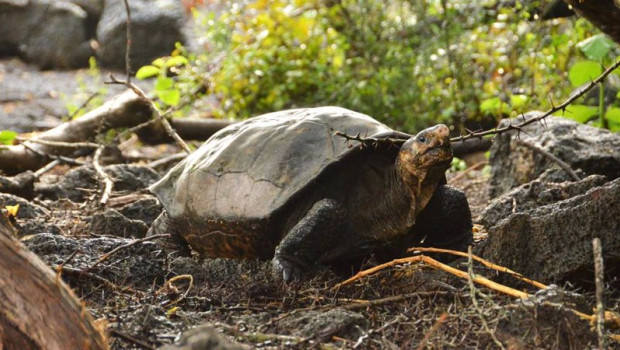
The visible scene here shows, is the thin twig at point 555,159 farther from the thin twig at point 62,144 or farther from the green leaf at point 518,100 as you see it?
the thin twig at point 62,144

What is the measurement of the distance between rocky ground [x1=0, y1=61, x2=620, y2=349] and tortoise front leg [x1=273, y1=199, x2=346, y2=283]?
0.09 meters

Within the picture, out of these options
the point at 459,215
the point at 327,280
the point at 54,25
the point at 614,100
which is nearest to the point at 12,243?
the point at 327,280

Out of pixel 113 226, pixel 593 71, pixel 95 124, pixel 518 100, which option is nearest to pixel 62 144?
pixel 95 124

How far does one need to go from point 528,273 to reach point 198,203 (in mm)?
1619

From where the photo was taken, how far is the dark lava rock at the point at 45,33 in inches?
571

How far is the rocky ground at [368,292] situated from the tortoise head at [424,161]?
32 cm

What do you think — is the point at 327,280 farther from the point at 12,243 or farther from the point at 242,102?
the point at 242,102

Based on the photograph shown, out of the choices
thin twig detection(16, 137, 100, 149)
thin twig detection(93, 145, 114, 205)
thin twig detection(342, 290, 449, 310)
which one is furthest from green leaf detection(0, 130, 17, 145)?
thin twig detection(342, 290, 449, 310)

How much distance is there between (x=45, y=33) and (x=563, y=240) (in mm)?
12815

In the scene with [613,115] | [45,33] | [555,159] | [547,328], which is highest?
[547,328]

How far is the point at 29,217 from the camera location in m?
4.88

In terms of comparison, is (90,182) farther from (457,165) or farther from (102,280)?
(457,165)

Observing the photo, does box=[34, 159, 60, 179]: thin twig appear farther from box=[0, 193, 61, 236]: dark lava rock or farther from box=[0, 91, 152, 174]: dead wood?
box=[0, 193, 61, 236]: dark lava rock

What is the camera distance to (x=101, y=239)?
3932mm
